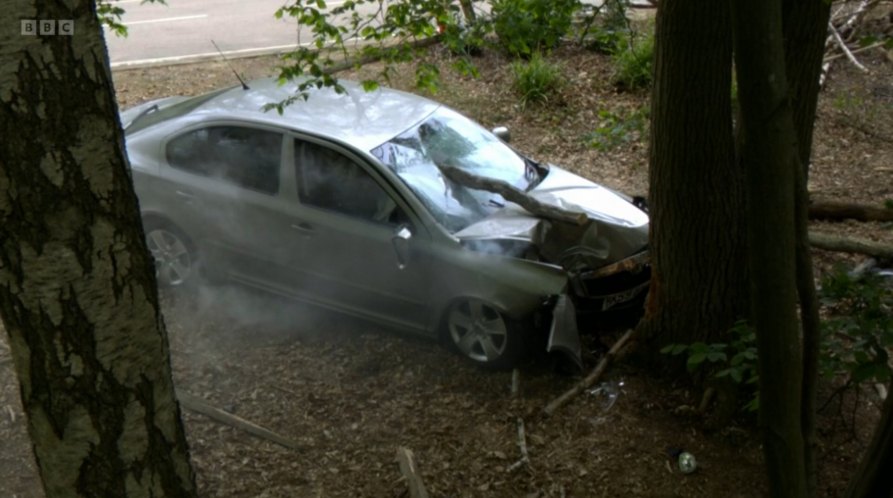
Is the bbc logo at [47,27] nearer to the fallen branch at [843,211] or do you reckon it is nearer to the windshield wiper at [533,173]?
the windshield wiper at [533,173]

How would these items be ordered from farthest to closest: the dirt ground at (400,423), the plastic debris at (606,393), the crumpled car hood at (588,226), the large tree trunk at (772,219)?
the crumpled car hood at (588,226), the plastic debris at (606,393), the dirt ground at (400,423), the large tree trunk at (772,219)

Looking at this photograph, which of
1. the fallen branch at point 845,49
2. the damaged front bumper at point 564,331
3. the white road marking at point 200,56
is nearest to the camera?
the damaged front bumper at point 564,331

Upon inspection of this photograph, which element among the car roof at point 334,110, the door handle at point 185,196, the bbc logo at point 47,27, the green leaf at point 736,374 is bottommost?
the green leaf at point 736,374

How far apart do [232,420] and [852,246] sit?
4868 mm

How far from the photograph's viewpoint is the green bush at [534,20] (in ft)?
22.8

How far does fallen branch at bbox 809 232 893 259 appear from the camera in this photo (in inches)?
299

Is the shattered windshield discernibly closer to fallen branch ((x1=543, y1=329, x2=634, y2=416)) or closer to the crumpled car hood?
the crumpled car hood

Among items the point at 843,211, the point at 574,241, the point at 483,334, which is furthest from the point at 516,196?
the point at 843,211

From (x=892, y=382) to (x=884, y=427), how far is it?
0.22 metres

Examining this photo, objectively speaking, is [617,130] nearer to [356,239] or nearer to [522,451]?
[356,239]

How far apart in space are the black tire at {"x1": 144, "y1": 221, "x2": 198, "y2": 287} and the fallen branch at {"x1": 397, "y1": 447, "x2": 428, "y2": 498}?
257 centimetres

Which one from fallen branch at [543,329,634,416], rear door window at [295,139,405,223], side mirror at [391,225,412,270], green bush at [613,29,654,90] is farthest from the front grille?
green bush at [613,29,654,90]

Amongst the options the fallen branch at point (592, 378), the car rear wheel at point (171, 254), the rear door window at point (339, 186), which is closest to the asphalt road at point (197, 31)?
the car rear wheel at point (171, 254)

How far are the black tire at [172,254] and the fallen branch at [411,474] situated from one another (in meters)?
2.57
